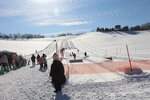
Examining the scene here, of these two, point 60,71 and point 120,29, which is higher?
point 120,29

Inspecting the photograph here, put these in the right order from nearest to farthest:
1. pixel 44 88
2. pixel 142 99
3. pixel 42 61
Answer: pixel 142 99 → pixel 44 88 → pixel 42 61

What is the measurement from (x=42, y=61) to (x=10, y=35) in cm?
19392

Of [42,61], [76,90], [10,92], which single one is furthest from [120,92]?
[42,61]

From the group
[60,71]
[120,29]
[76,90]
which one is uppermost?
[120,29]

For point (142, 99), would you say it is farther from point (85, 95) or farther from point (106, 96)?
point (85, 95)

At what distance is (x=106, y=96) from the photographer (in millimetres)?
5895

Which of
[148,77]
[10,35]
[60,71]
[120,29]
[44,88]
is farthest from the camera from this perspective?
[10,35]

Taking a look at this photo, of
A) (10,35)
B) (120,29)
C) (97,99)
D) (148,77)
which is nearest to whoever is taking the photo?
(97,99)

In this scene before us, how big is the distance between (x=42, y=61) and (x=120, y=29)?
449 feet

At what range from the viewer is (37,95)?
652cm

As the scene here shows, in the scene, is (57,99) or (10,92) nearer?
(57,99)

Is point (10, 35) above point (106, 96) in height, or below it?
above

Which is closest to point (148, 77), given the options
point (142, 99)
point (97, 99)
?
point (142, 99)

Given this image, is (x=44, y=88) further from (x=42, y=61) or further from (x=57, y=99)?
(x=42, y=61)
